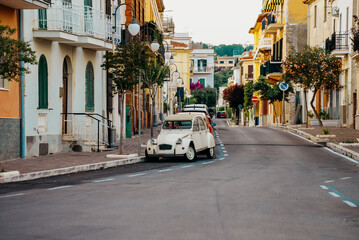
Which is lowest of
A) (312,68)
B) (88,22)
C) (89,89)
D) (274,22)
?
(89,89)

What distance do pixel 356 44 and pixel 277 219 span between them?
77.2ft

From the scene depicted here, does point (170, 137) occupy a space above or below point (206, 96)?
below

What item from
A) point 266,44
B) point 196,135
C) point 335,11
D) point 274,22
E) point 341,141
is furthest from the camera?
point 266,44

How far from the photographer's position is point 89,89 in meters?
29.2

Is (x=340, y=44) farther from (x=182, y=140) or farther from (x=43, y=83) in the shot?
(x=43, y=83)

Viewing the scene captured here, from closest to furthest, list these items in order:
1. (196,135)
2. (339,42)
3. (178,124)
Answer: (196,135)
(178,124)
(339,42)

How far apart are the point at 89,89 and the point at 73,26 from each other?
4.61m

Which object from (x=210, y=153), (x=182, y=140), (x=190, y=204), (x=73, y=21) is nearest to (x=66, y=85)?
(x=73, y=21)

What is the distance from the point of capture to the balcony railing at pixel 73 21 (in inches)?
929

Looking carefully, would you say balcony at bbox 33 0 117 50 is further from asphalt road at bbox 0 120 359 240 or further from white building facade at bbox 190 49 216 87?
white building facade at bbox 190 49 216 87

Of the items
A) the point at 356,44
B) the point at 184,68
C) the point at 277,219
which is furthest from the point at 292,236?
the point at 184,68

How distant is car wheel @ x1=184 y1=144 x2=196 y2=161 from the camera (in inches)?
880

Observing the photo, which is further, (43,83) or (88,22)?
(88,22)

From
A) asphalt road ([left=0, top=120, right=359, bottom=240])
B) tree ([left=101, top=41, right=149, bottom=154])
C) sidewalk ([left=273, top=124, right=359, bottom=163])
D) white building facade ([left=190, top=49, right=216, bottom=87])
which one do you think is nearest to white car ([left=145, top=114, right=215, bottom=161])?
tree ([left=101, top=41, right=149, bottom=154])
